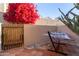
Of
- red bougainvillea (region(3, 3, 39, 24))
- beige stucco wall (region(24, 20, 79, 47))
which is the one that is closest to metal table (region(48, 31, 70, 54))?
beige stucco wall (region(24, 20, 79, 47))

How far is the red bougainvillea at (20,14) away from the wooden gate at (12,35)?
5 centimetres

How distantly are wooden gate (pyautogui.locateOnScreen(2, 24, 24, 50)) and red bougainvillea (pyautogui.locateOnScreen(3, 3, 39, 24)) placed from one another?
0.05 metres

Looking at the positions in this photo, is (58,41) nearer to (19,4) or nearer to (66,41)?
(66,41)

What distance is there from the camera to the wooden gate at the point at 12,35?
1877mm

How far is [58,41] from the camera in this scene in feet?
6.19

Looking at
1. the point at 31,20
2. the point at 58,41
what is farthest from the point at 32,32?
the point at 58,41

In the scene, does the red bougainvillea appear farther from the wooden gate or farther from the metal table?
the metal table

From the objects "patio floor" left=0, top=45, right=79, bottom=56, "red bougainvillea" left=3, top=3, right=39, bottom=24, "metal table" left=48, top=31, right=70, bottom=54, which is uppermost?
"red bougainvillea" left=3, top=3, right=39, bottom=24

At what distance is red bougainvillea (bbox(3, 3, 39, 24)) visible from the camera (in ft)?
6.21

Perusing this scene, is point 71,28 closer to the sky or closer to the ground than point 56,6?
closer to the ground

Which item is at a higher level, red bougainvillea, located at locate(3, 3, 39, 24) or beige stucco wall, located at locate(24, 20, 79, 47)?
red bougainvillea, located at locate(3, 3, 39, 24)

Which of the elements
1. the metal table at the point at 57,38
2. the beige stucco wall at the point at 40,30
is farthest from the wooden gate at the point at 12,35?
the metal table at the point at 57,38

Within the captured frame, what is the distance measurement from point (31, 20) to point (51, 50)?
0.29 metres

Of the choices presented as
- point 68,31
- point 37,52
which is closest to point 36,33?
point 37,52
